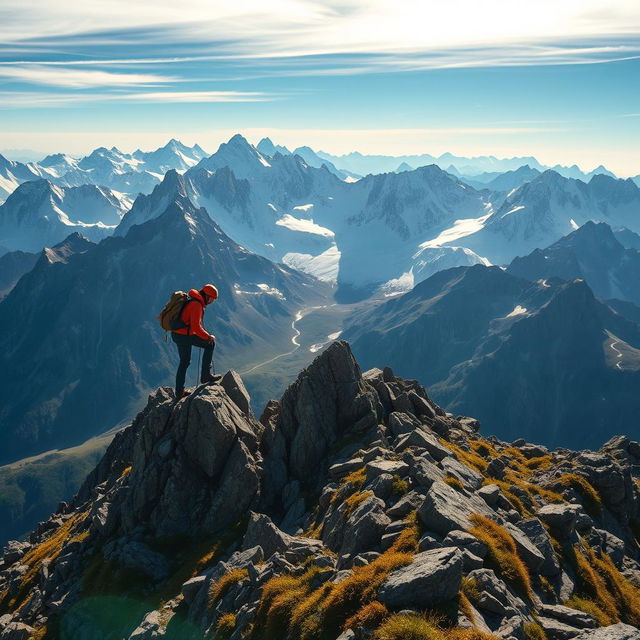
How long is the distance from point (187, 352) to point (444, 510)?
27171 mm

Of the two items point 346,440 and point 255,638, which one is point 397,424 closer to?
point 346,440

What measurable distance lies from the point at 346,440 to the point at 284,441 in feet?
18.2

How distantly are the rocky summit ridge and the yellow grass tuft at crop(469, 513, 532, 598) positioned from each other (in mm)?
93

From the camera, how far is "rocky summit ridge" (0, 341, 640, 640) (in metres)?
22.2

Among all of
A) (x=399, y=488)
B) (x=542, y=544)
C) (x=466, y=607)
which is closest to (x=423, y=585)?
(x=466, y=607)

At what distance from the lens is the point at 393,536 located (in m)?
26.4

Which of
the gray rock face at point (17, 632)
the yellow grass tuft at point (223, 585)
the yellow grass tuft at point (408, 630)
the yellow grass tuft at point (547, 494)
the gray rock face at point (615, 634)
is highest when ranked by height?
the yellow grass tuft at point (408, 630)

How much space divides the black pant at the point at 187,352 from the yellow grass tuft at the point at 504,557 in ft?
86.5

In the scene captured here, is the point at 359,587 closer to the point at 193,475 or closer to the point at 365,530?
the point at 365,530

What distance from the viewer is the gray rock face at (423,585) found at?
67.1ft

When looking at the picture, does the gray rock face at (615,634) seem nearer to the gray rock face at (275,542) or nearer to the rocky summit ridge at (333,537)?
the rocky summit ridge at (333,537)

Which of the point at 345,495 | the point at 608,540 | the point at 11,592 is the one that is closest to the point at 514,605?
the point at 345,495

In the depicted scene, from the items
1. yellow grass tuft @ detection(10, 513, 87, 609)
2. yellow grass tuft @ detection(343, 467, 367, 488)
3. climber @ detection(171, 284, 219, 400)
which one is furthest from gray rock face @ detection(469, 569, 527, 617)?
yellow grass tuft @ detection(10, 513, 87, 609)

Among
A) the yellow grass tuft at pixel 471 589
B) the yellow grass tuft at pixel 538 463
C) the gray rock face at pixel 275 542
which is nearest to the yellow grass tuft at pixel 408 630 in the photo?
the yellow grass tuft at pixel 471 589
